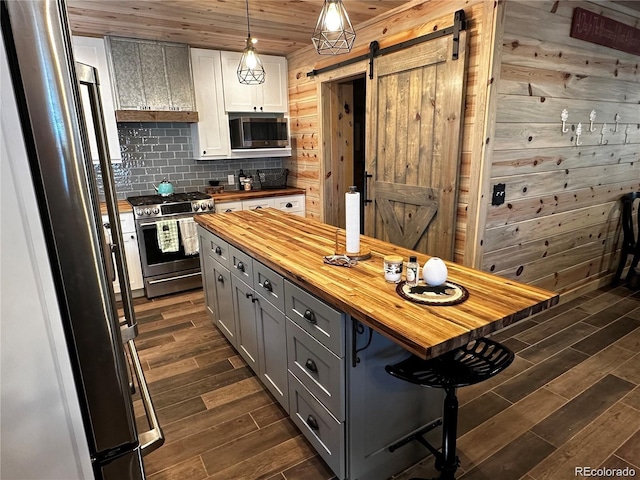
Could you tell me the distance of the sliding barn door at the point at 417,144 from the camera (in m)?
2.62

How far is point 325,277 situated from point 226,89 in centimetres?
337

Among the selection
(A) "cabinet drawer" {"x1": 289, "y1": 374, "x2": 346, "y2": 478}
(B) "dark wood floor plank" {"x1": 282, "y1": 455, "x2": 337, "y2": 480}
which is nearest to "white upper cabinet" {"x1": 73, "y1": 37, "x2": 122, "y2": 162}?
(A) "cabinet drawer" {"x1": 289, "y1": 374, "x2": 346, "y2": 478}

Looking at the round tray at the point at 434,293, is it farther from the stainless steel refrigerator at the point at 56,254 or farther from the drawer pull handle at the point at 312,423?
the stainless steel refrigerator at the point at 56,254

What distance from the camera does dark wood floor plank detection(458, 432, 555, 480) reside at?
1.76 m

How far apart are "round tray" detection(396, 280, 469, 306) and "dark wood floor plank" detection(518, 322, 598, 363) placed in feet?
5.39

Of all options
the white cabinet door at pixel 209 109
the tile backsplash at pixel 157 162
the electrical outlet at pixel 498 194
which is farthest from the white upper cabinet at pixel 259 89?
the electrical outlet at pixel 498 194

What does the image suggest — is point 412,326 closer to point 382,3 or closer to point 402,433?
point 402,433

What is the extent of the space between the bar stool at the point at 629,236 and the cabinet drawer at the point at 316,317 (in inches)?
145

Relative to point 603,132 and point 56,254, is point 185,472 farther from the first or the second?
point 603,132

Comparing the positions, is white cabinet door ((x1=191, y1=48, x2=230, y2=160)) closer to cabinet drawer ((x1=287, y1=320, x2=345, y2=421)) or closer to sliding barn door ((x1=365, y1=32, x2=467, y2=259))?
sliding barn door ((x1=365, y1=32, x2=467, y2=259))

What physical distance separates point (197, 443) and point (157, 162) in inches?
126

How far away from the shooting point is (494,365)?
1.38 metres

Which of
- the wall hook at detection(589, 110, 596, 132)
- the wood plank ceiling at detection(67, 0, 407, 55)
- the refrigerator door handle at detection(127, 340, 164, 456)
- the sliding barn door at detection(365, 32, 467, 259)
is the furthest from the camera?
the wall hook at detection(589, 110, 596, 132)

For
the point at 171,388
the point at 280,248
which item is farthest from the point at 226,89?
the point at 171,388
